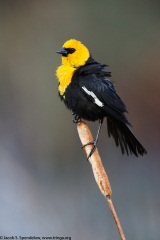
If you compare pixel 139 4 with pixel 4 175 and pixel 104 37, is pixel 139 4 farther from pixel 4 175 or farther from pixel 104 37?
pixel 4 175

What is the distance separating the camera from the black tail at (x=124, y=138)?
4.59 ft

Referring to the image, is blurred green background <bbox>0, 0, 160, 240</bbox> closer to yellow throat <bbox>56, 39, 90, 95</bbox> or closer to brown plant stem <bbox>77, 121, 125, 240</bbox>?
yellow throat <bbox>56, 39, 90, 95</bbox>

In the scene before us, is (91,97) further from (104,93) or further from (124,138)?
(124,138)

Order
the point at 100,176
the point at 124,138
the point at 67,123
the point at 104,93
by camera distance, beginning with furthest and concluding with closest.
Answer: the point at 67,123 → the point at 104,93 → the point at 124,138 → the point at 100,176

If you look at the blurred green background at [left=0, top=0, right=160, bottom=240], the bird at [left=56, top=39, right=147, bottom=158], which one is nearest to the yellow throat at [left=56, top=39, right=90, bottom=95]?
the bird at [left=56, top=39, right=147, bottom=158]

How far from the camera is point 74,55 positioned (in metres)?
1.71

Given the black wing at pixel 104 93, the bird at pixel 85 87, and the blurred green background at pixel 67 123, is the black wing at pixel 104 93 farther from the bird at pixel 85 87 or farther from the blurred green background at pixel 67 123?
the blurred green background at pixel 67 123

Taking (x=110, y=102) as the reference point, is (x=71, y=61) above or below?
above

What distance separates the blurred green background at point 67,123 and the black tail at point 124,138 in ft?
1.25

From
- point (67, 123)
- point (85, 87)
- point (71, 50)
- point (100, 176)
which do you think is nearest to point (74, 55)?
point (71, 50)

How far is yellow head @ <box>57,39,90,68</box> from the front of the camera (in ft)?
5.59

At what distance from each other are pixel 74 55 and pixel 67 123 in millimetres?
644

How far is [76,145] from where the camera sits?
2223 mm

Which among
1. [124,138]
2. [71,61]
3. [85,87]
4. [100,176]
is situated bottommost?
[100,176]
